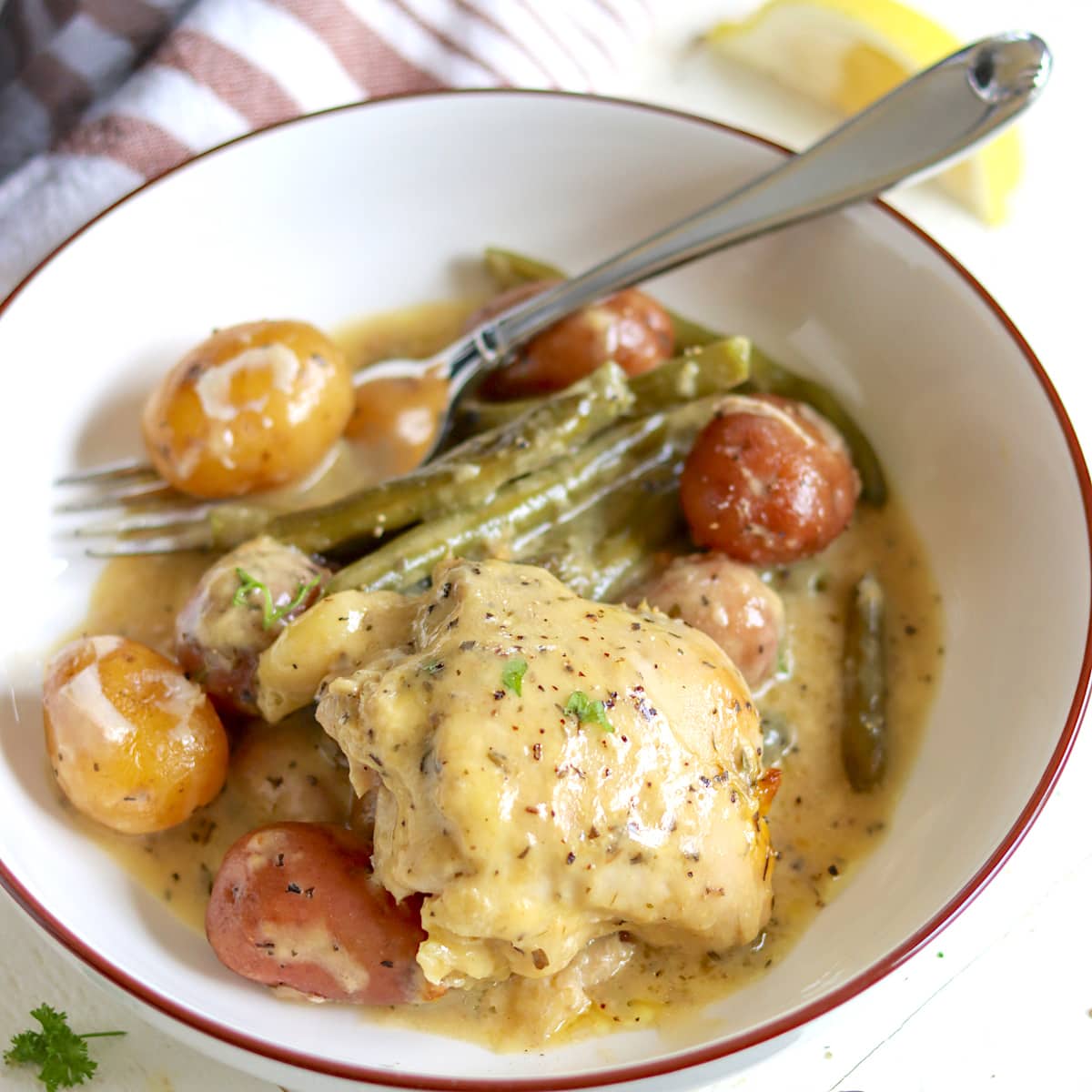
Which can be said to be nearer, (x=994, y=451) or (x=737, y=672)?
(x=737, y=672)

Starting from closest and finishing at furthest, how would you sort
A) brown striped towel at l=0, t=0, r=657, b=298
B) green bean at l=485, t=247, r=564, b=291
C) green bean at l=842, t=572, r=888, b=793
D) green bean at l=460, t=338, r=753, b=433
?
green bean at l=842, t=572, r=888, b=793 < green bean at l=460, t=338, r=753, b=433 < green bean at l=485, t=247, r=564, b=291 < brown striped towel at l=0, t=0, r=657, b=298

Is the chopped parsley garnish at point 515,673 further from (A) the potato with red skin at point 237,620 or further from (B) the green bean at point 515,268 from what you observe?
(B) the green bean at point 515,268

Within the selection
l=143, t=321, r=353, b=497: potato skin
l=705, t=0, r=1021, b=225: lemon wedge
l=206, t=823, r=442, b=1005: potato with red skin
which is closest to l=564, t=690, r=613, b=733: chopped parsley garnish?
l=206, t=823, r=442, b=1005: potato with red skin

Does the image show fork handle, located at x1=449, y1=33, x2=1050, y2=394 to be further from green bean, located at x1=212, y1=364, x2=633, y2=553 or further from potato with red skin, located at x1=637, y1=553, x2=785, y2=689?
potato with red skin, located at x1=637, y1=553, x2=785, y2=689

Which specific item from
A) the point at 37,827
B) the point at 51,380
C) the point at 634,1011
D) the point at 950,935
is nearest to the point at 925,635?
the point at 950,935

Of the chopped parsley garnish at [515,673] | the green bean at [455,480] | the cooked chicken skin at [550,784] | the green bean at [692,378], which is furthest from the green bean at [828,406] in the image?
the chopped parsley garnish at [515,673]

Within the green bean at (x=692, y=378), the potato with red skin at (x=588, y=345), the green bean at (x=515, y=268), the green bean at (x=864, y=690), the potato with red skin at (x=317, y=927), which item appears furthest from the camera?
the green bean at (x=515, y=268)

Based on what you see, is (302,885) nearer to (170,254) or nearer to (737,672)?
(737,672)
